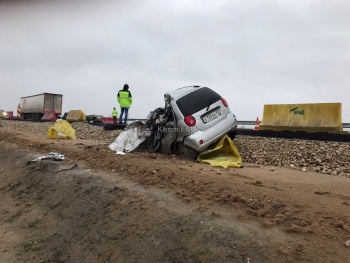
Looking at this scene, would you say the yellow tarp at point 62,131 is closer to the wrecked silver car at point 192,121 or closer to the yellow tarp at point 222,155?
the wrecked silver car at point 192,121

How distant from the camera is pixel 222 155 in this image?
328 inches

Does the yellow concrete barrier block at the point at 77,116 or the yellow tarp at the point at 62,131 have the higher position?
the yellow concrete barrier block at the point at 77,116

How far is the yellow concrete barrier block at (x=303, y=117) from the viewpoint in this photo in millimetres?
10992

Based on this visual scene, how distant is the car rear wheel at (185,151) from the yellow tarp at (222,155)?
17 cm

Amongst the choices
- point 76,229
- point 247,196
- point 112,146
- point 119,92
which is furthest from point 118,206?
point 119,92

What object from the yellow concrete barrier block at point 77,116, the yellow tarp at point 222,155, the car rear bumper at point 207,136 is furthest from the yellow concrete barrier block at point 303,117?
the yellow concrete barrier block at point 77,116

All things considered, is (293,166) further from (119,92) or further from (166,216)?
(119,92)

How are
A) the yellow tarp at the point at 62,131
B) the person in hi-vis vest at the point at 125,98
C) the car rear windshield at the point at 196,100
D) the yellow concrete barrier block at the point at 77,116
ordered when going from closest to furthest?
the car rear windshield at the point at 196,100, the yellow tarp at the point at 62,131, the person in hi-vis vest at the point at 125,98, the yellow concrete barrier block at the point at 77,116

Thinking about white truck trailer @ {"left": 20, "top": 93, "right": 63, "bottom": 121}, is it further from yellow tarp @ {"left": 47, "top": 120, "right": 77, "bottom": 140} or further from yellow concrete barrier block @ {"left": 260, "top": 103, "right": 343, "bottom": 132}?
yellow concrete barrier block @ {"left": 260, "top": 103, "right": 343, "bottom": 132}

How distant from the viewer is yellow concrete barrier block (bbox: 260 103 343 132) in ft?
36.1

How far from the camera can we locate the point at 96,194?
5.39 meters

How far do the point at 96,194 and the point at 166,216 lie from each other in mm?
1753

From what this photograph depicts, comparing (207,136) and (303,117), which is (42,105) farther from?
(207,136)

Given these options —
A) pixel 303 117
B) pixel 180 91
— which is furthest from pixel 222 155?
pixel 303 117
